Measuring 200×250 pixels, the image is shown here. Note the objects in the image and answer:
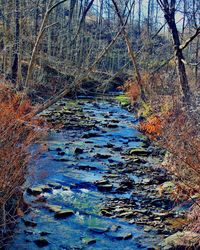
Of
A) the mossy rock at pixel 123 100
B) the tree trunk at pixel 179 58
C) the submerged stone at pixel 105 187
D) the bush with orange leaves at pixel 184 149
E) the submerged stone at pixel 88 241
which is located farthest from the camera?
the mossy rock at pixel 123 100

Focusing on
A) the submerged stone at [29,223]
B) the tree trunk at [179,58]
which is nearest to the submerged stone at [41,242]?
the submerged stone at [29,223]

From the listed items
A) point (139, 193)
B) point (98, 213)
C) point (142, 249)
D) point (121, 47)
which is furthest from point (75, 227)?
point (121, 47)

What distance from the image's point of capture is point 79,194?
9000 millimetres

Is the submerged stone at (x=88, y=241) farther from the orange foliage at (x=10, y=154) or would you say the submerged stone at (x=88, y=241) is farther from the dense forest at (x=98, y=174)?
the orange foliage at (x=10, y=154)

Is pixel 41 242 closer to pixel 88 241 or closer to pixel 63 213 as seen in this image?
pixel 88 241

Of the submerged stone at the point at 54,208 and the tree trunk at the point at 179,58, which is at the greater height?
the tree trunk at the point at 179,58

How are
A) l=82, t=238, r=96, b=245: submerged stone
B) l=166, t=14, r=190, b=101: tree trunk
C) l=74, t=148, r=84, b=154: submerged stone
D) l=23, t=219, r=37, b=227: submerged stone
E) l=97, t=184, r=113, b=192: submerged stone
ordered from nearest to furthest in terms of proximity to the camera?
l=82, t=238, r=96, b=245: submerged stone
l=23, t=219, r=37, b=227: submerged stone
l=97, t=184, r=113, b=192: submerged stone
l=166, t=14, r=190, b=101: tree trunk
l=74, t=148, r=84, b=154: submerged stone

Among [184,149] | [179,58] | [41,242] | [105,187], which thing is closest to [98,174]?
[105,187]

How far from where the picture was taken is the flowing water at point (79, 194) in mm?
6840

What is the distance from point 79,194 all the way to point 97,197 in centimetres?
43

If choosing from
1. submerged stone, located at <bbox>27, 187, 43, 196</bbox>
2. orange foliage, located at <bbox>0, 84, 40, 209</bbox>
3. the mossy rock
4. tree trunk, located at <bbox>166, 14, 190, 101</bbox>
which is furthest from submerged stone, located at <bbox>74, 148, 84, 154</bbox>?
the mossy rock

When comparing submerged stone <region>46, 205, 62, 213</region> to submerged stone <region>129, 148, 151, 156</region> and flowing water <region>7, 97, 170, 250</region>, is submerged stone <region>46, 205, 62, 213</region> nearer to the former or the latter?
flowing water <region>7, 97, 170, 250</region>

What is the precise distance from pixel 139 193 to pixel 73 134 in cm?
653

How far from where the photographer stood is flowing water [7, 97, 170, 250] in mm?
6840
